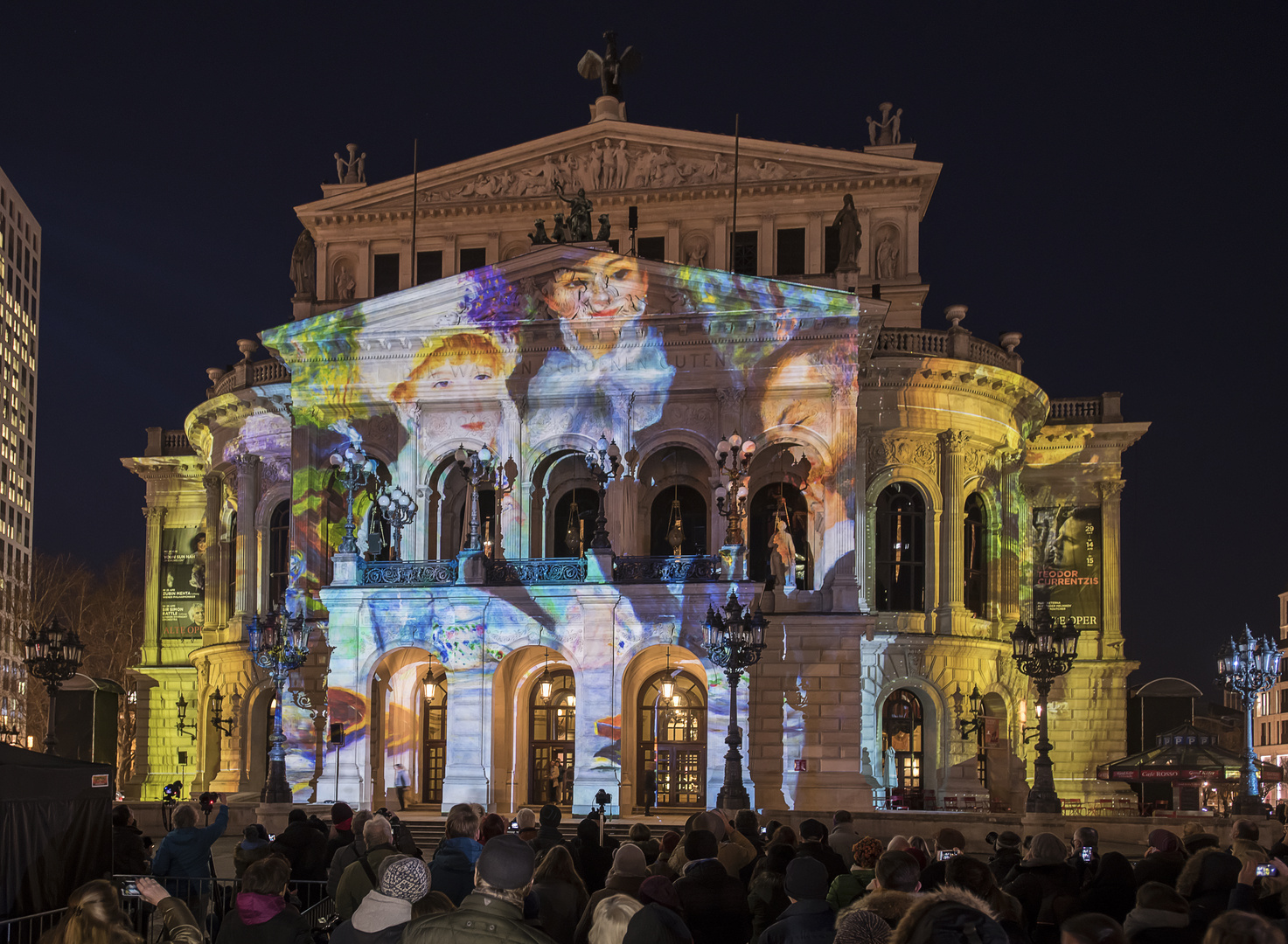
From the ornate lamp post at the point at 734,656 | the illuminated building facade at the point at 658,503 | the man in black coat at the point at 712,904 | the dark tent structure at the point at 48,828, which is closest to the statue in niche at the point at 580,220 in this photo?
the illuminated building facade at the point at 658,503

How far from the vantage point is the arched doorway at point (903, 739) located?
41844 millimetres

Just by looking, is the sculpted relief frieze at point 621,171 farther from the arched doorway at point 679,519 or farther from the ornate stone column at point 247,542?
the ornate stone column at point 247,542

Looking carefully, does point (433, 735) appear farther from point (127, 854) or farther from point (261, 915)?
point (261, 915)

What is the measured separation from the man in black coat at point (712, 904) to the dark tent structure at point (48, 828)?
5.85 m

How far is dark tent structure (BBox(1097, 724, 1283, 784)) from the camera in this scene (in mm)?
36781

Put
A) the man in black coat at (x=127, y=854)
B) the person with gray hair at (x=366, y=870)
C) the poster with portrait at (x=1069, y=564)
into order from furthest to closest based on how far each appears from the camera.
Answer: the poster with portrait at (x=1069, y=564), the man in black coat at (x=127, y=854), the person with gray hair at (x=366, y=870)

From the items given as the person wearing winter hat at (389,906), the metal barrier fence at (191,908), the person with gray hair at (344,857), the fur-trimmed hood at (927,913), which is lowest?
the metal barrier fence at (191,908)

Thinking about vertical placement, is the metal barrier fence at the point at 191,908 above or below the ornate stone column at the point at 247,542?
below

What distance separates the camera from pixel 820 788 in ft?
124

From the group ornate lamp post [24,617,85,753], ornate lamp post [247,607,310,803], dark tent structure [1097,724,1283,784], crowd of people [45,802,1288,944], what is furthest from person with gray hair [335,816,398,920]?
dark tent structure [1097,724,1283,784]

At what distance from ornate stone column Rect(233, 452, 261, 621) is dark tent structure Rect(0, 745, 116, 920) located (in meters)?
33.4

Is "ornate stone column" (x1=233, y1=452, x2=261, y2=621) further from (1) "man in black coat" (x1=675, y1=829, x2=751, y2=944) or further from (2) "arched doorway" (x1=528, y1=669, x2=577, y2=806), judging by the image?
(1) "man in black coat" (x1=675, y1=829, x2=751, y2=944)

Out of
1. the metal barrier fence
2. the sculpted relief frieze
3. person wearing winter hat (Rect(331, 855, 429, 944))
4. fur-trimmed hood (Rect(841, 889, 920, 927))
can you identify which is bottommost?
the metal barrier fence

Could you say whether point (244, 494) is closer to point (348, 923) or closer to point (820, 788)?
point (820, 788)
